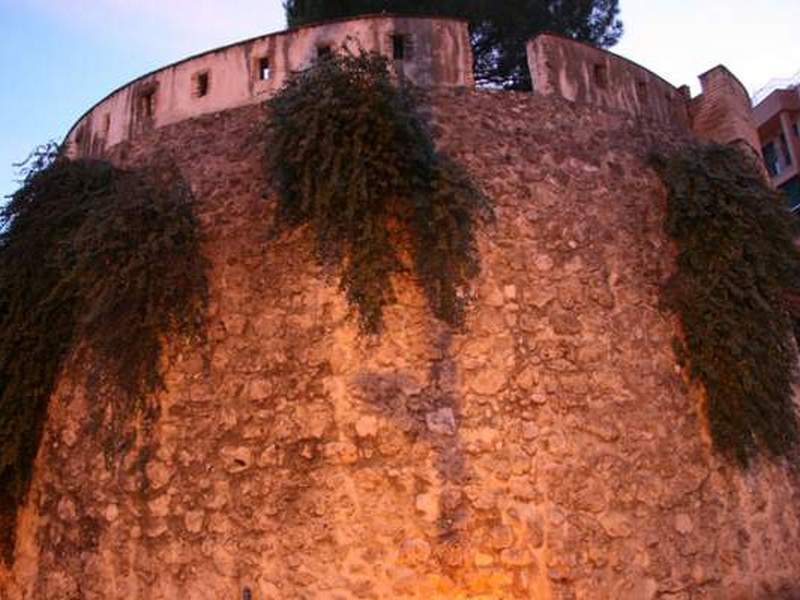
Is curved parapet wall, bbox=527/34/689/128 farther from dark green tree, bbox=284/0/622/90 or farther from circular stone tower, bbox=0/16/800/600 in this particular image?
dark green tree, bbox=284/0/622/90

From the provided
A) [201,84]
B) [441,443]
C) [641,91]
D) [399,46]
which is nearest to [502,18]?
[641,91]

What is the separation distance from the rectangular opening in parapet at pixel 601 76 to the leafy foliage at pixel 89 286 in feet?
12.9

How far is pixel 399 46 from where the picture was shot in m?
6.87

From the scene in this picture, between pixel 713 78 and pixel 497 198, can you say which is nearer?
pixel 497 198

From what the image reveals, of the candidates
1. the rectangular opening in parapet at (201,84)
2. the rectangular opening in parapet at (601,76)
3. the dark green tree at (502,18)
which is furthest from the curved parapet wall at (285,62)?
the dark green tree at (502,18)

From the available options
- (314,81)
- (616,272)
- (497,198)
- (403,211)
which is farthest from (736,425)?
(314,81)

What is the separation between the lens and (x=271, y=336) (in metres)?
6.05

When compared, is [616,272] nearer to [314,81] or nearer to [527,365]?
[527,365]

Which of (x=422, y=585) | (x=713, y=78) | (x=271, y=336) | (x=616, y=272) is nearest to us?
(x=422, y=585)

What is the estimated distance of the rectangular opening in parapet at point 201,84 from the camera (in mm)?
7141

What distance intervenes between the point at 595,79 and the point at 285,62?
2886mm

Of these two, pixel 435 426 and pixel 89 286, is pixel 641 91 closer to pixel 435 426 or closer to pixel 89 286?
pixel 435 426

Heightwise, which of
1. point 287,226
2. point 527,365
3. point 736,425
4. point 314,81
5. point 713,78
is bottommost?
point 736,425

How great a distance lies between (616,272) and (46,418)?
4977mm
